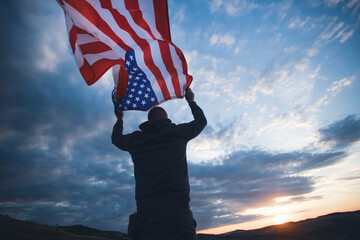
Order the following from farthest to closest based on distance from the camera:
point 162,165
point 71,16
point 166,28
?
point 166,28, point 71,16, point 162,165

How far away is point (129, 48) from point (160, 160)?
3.04m

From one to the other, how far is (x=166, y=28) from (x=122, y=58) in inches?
45.8

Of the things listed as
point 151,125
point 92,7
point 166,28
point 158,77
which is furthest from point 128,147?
point 92,7

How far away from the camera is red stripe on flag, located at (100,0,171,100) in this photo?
4090 mm

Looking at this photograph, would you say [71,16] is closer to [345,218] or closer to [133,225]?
A: [133,225]

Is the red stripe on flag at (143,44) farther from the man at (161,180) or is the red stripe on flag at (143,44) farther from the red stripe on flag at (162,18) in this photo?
the man at (161,180)

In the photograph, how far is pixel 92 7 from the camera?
4.01 metres

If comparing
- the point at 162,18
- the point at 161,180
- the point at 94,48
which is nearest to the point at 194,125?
the point at 161,180

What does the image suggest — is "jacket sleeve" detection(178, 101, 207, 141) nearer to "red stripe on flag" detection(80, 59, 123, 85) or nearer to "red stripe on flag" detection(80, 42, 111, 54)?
"red stripe on flag" detection(80, 59, 123, 85)

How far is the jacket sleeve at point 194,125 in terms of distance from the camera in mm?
2555

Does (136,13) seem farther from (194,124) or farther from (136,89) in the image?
(194,124)

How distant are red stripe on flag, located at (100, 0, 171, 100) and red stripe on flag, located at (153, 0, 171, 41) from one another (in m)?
0.44

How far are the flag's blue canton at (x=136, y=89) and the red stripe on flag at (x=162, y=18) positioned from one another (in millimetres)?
810

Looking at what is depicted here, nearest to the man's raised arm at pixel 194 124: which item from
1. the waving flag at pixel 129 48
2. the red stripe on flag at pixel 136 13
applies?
the waving flag at pixel 129 48
